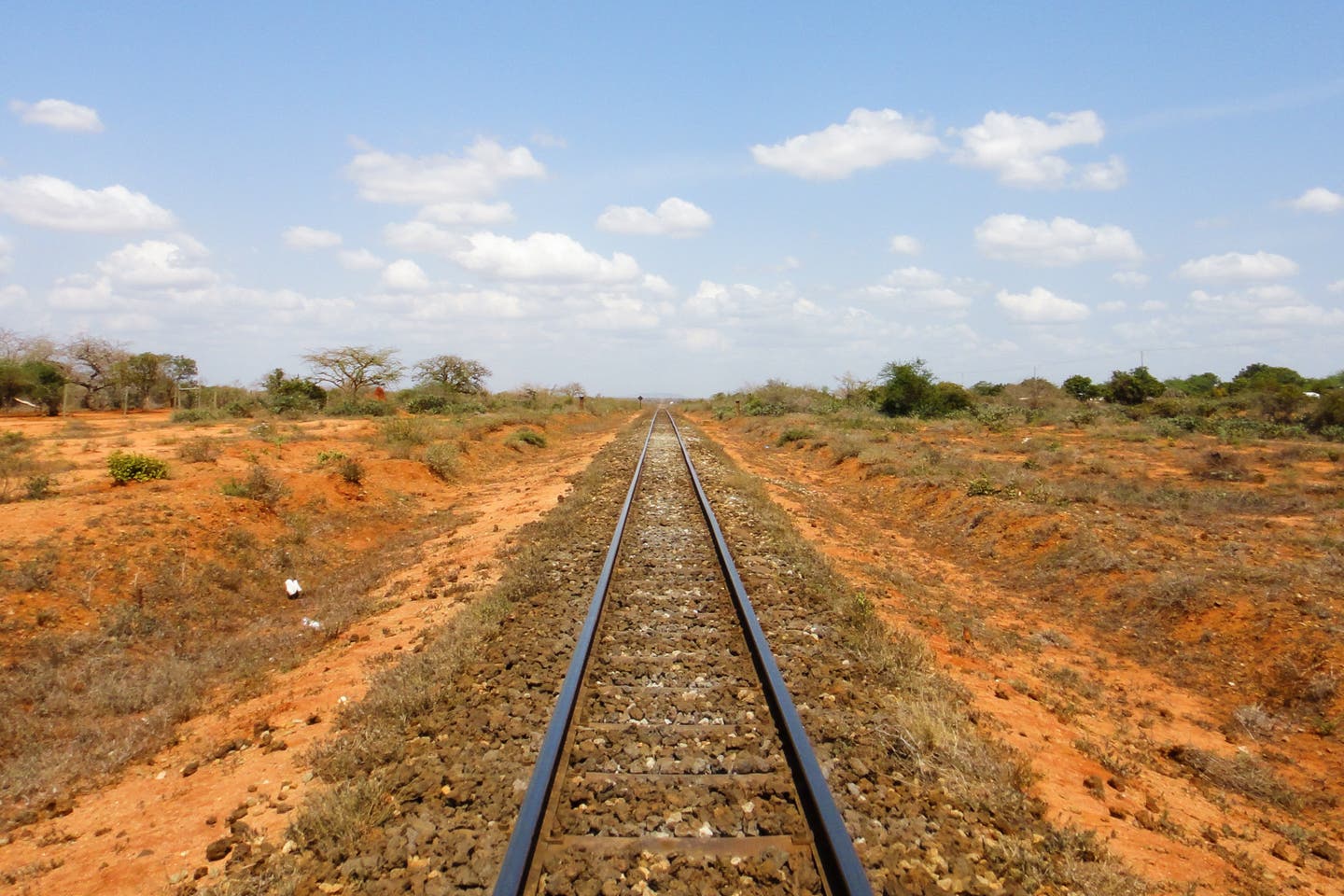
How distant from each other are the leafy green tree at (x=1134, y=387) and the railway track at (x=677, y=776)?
44.1m

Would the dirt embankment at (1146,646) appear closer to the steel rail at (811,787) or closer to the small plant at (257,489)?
the steel rail at (811,787)

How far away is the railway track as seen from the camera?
11.3 feet

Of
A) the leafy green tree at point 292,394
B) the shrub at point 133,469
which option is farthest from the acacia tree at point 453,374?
the shrub at point 133,469

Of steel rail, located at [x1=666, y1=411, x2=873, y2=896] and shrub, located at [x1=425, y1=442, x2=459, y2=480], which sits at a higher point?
shrub, located at [x1=425, y1=442, x2=459, y2=480]

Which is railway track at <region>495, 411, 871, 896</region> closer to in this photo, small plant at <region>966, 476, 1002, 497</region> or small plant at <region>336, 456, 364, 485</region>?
small plant at <region>966, 476, 1002, 497</region>

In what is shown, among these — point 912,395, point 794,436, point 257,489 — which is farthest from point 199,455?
point 912,395

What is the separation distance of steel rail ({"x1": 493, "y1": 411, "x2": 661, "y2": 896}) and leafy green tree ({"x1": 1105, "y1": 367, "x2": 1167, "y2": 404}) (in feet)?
148

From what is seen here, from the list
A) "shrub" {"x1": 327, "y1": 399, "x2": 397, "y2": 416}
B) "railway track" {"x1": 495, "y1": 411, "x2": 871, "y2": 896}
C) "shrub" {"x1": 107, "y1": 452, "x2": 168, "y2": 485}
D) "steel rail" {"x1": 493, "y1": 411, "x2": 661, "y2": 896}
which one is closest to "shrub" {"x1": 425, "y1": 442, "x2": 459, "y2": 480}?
"shrub" {"x1": 107, "y1": 452, "x2": 168, "y2": 485}

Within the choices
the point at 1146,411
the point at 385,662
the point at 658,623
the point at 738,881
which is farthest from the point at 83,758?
the point at 1146,411

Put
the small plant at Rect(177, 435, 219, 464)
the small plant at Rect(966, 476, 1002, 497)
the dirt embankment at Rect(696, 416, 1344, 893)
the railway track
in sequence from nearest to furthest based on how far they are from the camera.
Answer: the railway track
the dirt embankment at Rect(696, 416, 1344, 893)
the small plant at Rect(966, 476, 1002, 497)
the small plant at Rect(177, 435, 219, 464)

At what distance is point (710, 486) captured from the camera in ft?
51.7

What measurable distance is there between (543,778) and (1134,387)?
47.9 meters

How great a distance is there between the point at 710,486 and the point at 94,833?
482 inches

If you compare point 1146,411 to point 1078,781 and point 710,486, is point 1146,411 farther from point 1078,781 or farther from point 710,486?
point 1078,781
